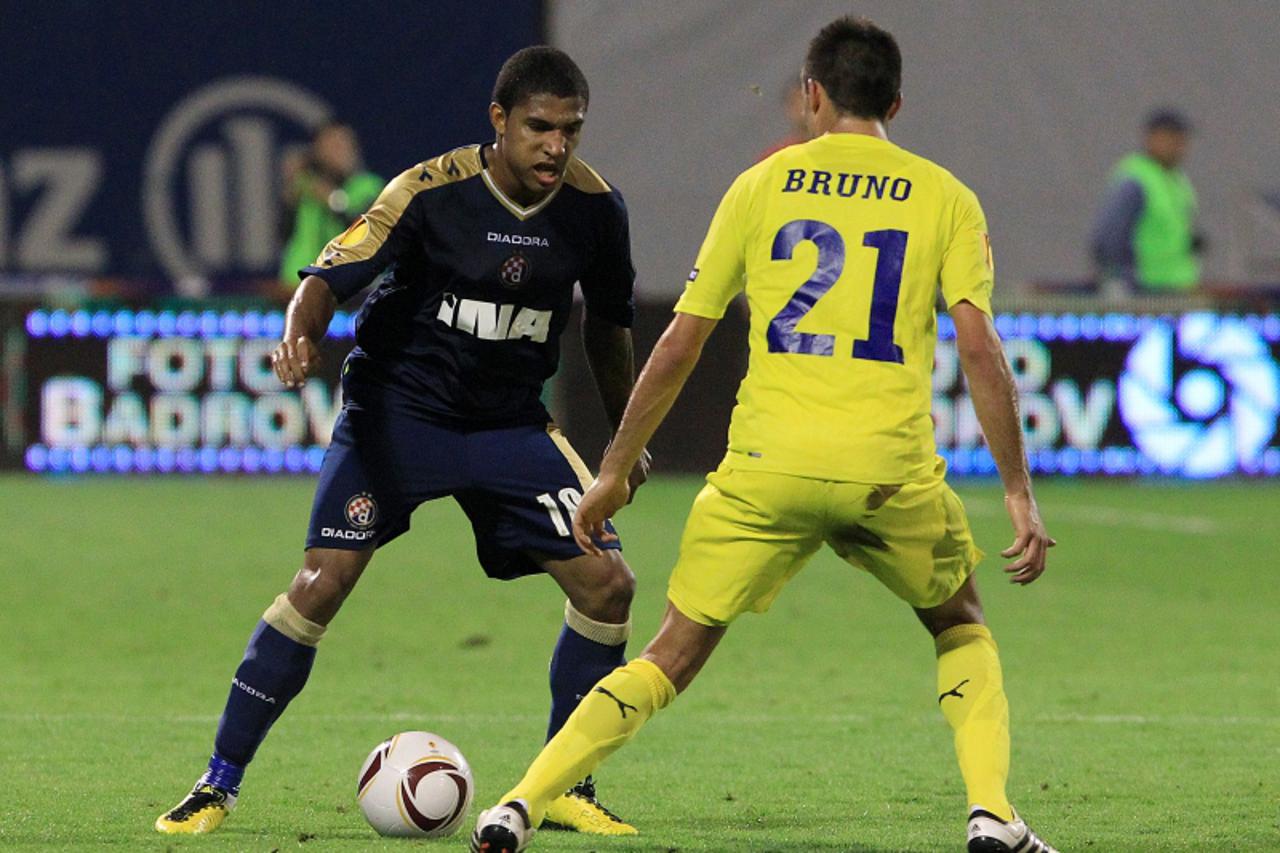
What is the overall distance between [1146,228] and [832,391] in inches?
486

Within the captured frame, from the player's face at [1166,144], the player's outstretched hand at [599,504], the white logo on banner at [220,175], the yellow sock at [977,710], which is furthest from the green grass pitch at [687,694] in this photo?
the white logo on banner at [220,175]

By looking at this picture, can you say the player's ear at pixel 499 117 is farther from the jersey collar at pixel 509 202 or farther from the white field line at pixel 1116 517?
the white field line at pixel 1116 517

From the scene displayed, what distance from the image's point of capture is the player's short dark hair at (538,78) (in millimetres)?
5332

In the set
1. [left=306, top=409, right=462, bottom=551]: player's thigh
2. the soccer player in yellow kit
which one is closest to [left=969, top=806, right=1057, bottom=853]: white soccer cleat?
the soccer player in yellow kit

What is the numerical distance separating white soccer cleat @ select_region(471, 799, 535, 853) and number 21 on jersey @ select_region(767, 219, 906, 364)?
109 centimetres

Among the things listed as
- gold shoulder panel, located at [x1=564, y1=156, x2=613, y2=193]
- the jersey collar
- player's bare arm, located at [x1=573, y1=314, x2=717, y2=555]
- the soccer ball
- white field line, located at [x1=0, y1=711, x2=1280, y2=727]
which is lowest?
white field line, located at [x1=0, y1=711, x2=1280, y2=727]

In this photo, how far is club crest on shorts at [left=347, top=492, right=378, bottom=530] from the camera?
5.46 m

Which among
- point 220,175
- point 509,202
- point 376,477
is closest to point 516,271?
point 509,202

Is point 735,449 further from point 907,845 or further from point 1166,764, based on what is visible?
point 1166,764

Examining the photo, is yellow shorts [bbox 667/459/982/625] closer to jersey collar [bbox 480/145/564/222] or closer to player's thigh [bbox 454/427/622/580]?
player's thigh [bbox 454/427/622/580]

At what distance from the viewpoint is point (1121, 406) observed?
48.9 ft

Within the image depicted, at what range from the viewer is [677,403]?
1452 centimetres

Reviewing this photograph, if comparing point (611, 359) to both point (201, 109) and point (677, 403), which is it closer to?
point (677, 403)

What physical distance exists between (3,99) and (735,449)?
1687 cm
